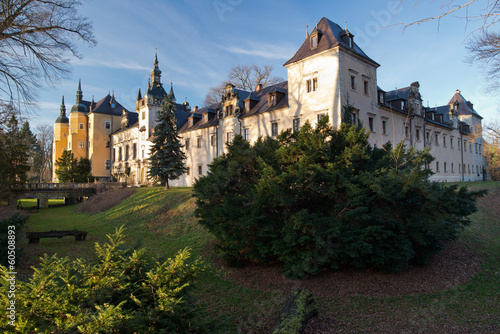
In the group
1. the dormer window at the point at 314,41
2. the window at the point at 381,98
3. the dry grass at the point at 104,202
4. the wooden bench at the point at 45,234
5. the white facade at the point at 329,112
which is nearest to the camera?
the wooden bench at the point at 45,234

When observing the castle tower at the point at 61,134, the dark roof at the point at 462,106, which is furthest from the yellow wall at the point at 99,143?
the dark roof at the point at 462,106

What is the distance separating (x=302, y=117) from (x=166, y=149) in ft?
43.9

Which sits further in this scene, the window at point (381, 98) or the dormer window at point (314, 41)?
the window at point (381, 98)

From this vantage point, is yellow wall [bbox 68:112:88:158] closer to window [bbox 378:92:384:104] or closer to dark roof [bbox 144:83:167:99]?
dark roof [bbox 144:83:167:99]

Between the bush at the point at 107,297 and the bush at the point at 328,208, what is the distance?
14.9ft

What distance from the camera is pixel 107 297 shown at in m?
3.53

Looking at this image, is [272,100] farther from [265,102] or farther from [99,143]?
[99,143]

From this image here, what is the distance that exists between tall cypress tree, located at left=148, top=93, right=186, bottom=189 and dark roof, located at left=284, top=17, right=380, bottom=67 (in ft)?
40.6

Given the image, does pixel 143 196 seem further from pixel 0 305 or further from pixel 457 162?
pixel 457 162

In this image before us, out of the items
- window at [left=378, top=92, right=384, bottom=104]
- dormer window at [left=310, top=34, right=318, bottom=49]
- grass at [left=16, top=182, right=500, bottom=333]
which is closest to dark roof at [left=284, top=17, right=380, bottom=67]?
dormer window at [left=310, top=34, right=318, bottom=49]

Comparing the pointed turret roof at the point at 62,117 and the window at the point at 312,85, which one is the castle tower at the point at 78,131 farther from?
the window at the point at 312,85

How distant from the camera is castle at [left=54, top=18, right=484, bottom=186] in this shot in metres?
23.6

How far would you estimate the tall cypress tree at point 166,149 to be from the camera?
29.6 meters

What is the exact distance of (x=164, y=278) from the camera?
Answer: 3848 mm
